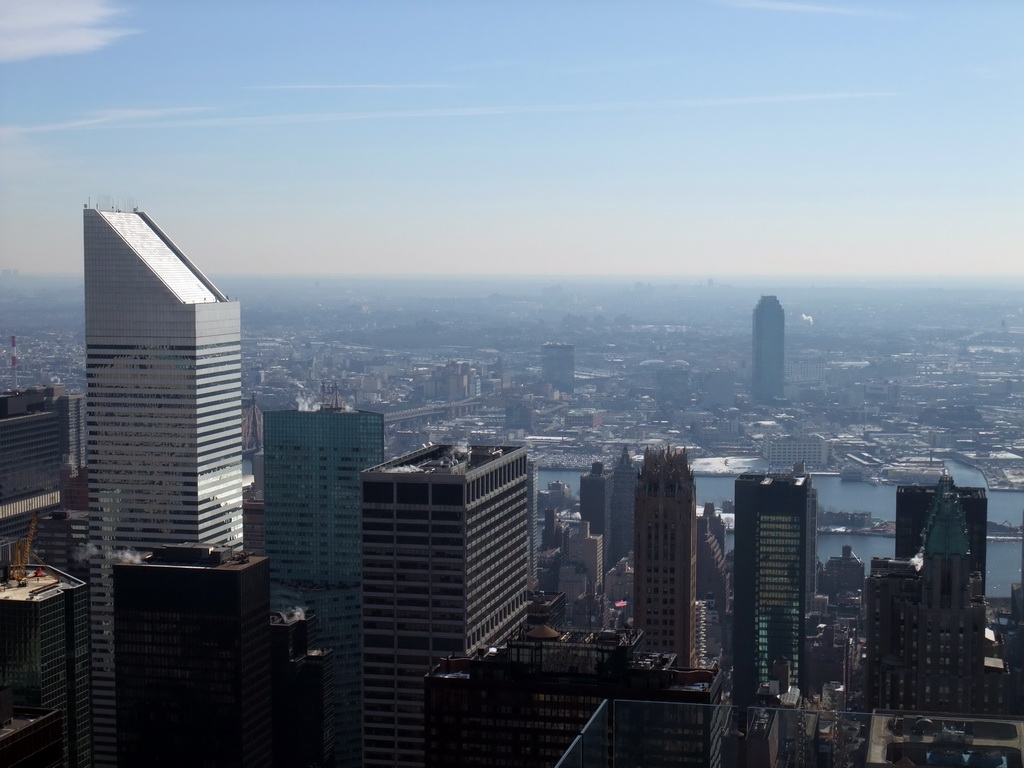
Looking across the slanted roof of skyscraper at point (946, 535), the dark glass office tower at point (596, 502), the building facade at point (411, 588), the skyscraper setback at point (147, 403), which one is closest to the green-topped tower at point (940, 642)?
the slanted roof of skyscraper at point (946, 535)

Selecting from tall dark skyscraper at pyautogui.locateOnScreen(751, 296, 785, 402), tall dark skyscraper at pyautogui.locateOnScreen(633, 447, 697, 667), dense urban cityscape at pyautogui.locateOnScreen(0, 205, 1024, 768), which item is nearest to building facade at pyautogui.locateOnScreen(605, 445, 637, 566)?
dense urban cityscape at pyautogui.locateOnScreen(0, 205, 1024, 768)

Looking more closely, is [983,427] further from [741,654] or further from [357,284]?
[357,284]

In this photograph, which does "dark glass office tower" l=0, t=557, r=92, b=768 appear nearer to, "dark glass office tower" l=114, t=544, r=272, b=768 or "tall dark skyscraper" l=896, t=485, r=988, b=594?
"dark glass office tower" l=114, t=544, r=272, b=768

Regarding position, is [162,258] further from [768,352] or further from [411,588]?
[768,352]

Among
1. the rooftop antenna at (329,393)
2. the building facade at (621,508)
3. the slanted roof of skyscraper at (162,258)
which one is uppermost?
the slanted roof of skyscraper at (162,258)

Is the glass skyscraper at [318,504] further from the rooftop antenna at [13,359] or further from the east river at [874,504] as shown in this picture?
the east river at [874,504]

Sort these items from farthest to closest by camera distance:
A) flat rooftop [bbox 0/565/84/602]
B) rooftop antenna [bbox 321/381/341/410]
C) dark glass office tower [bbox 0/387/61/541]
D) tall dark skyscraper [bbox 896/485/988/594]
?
rooftop antenna [bbox 321/381/341/410] < dark glass office tower [bbox 0/387/61/541] < tall dark skyscraper [bbox 896/485/988/594] < flat rooftop [bbox 0/565/84/602]
